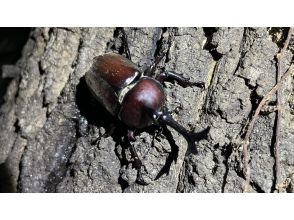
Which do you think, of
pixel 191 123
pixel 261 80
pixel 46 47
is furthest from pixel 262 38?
pixel 46 47

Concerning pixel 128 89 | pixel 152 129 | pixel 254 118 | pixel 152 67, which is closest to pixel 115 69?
pixel 128 89

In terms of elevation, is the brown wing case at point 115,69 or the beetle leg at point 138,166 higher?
the brown wing case at point 115,69

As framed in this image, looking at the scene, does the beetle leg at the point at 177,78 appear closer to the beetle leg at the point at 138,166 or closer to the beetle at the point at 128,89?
the beetle at the point at 128,89

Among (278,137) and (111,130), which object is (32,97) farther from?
(278,137)

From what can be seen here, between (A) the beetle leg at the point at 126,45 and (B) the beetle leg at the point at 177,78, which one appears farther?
(A) the beetle leg at the point at 126,45

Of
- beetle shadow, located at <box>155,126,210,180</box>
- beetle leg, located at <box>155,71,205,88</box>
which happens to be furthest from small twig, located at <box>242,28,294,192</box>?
beetle leg, located at <box>155,71,205,88</box>

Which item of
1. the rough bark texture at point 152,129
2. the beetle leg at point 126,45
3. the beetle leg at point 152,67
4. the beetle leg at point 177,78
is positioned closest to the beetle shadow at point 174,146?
the rough bark texture at point 152,129
